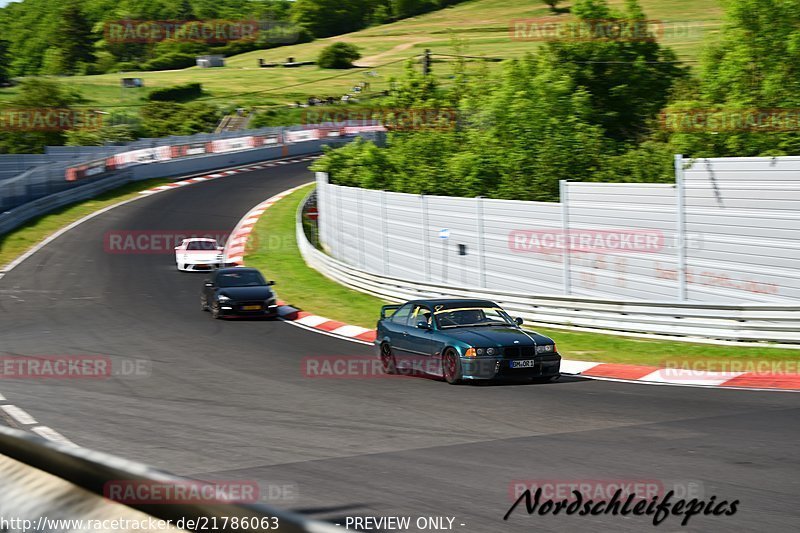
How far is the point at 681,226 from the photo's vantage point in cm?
1833

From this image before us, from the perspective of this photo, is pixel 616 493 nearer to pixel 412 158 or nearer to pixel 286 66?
pixel 412 158

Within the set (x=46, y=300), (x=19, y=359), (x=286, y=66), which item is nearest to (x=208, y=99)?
(x=286, y=66)

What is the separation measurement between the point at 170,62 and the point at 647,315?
13004cm

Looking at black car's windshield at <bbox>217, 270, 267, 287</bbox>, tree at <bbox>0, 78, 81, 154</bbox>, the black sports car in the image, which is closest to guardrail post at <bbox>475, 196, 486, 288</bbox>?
the black sports car

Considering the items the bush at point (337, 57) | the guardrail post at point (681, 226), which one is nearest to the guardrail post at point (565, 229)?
the guardrail post at point (681, 226)

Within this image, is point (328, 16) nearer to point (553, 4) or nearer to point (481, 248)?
point (553, 4)

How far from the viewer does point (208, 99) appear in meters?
100
